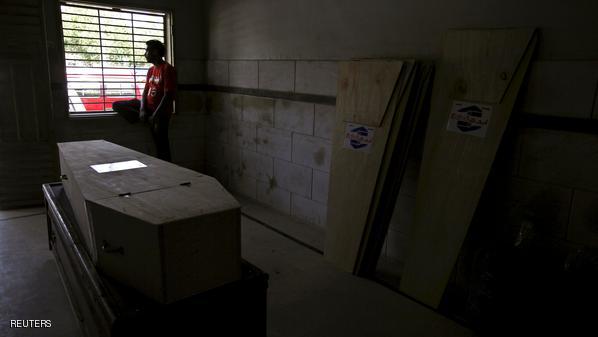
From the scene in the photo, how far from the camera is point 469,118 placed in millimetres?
2309

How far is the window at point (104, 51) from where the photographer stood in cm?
409

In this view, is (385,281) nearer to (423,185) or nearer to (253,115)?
(423,185)

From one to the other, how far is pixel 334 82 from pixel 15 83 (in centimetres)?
276

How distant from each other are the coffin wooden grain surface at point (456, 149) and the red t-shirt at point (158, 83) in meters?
2.70

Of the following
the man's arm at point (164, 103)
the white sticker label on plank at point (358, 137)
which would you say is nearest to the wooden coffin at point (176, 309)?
the white sticker label on plank at point (358, 137)

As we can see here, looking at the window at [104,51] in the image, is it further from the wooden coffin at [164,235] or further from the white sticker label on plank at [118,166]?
the wooden coffin at [164,235]

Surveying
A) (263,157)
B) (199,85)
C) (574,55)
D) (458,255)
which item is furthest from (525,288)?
(199,85)

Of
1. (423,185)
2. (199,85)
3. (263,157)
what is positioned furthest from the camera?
(199,85)

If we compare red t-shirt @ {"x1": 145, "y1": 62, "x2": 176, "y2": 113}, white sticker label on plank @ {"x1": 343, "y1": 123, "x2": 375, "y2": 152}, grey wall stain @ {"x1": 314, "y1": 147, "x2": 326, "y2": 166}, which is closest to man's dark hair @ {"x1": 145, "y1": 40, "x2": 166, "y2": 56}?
red t-shirt @ {"x1": 145, "y1": 62, "x2": 176, "y2": 113}

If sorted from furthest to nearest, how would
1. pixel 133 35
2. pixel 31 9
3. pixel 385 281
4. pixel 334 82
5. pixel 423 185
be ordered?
pixel 133 35 → pixel 31 9 → pixel 334 82 → pixel 385 281 → pixel 423 185

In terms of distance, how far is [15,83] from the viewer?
3648mm

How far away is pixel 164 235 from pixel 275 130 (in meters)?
2.81

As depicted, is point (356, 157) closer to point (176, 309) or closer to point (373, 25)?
point (373, 25)

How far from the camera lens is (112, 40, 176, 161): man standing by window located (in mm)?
4164
